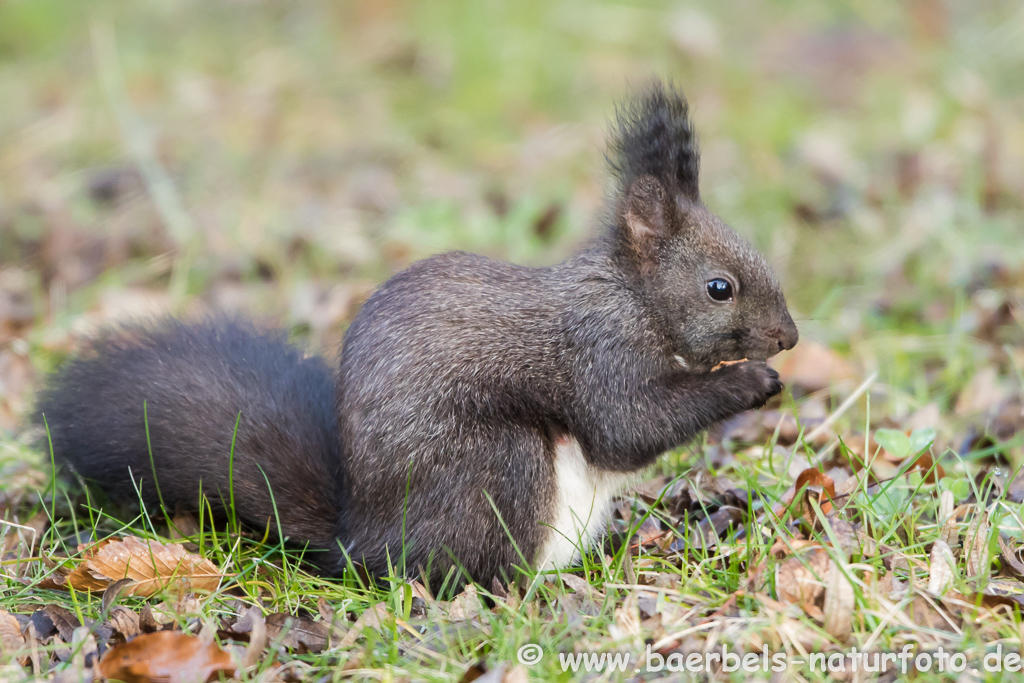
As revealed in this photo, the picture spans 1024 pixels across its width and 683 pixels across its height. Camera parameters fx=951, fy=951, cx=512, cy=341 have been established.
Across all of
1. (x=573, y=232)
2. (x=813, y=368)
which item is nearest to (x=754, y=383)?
(x=813, y=368)

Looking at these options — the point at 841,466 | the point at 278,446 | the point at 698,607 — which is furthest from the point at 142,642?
the point at 841,466

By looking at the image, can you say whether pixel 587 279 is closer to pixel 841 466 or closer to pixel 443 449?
pixel 443 449

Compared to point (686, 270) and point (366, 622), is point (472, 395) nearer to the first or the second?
point (366, 622)

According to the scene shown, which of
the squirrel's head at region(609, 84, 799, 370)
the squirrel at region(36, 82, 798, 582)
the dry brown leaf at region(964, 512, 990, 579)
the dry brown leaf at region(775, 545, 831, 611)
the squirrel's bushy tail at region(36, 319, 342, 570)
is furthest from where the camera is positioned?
the squirrel's head at region(609, 84, 799, 370)

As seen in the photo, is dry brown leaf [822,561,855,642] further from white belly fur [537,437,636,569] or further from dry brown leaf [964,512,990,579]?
white belly fur [537,437,636,569]

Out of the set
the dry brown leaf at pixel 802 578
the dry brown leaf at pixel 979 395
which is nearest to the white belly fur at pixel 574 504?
the dry brown leaf at pixel 802 578

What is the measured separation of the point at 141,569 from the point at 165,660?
18.5 inches

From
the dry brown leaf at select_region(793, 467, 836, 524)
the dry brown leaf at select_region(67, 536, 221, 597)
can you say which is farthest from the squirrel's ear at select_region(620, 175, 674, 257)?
the dry brown leaf at select_region(67, 536, 221, 597)

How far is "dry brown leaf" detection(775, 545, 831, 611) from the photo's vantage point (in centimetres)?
231

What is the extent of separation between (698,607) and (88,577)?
1.69 meters

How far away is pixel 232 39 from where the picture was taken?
864 centimetres

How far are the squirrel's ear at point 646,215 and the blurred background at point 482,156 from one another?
348 millimetres

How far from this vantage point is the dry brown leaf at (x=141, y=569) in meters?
2.64

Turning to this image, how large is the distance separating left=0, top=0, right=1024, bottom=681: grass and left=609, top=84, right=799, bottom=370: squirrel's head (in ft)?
0.97
